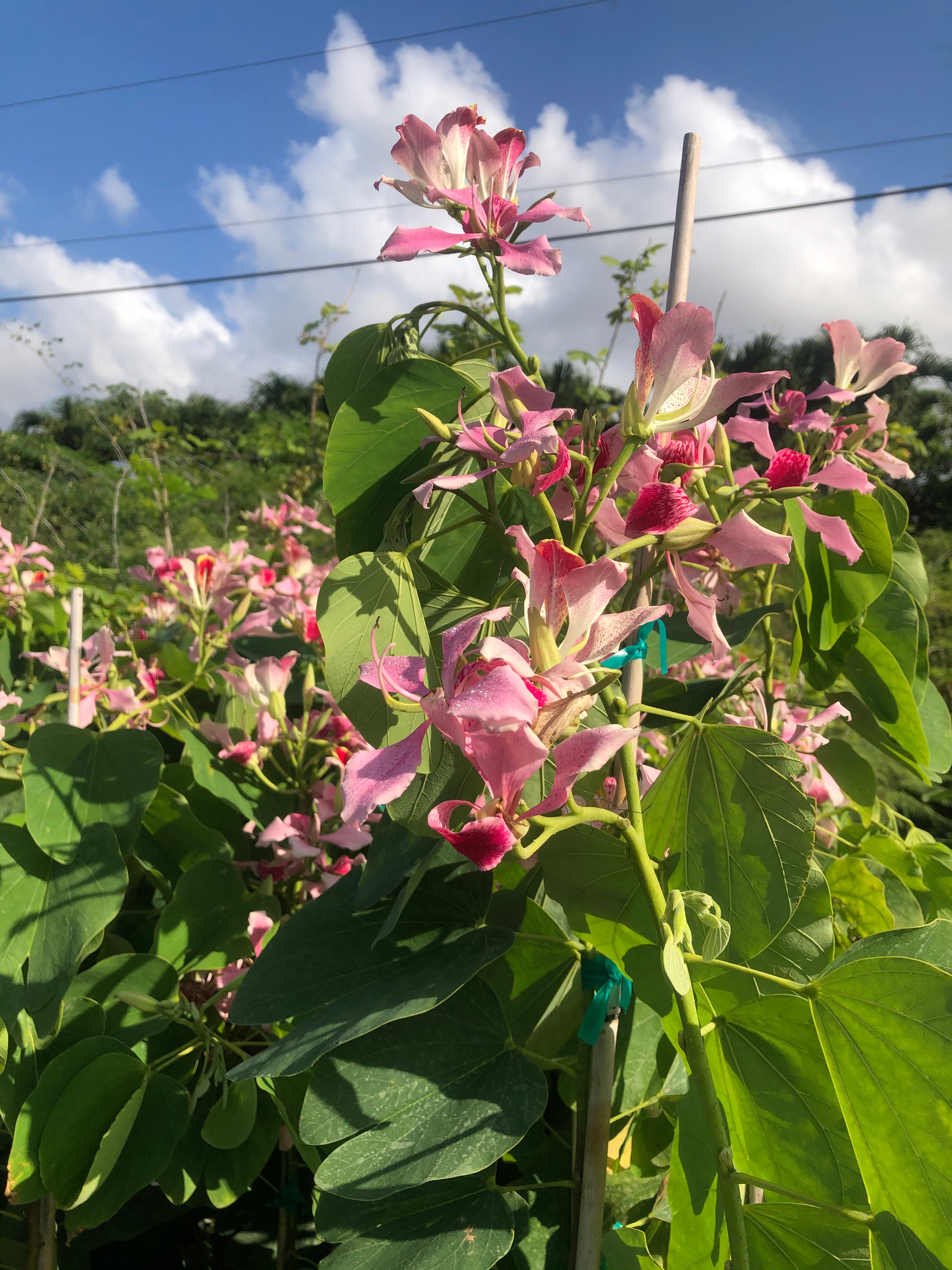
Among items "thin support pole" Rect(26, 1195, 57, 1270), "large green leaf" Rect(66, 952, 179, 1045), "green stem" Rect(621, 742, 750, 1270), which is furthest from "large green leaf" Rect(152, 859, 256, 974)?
"green stem" Rect(621, 742, 750, 1270)

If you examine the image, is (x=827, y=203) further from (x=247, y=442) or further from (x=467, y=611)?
(x=467, y=611)

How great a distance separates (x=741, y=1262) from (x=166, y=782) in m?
0.80

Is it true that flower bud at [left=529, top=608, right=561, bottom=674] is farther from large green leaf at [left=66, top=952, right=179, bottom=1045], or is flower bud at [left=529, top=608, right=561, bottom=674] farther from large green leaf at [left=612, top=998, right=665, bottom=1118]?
large green leaf at [left=66, top=952, right=179, bottom=1045]

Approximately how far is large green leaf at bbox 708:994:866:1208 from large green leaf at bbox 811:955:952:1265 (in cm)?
2

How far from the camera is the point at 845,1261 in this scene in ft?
1.50

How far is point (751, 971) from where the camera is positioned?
1.46 feet

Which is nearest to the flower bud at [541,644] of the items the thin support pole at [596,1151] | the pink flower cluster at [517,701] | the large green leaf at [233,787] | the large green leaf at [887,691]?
the pink flower cluster at [517,701]

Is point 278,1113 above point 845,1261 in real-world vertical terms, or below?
below

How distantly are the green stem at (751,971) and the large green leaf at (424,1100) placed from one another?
0.15 meters

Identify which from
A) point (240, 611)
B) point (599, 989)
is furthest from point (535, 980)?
point (240, 611)

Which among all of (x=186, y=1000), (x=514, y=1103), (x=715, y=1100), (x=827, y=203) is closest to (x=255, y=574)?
(x=186, y=1000)

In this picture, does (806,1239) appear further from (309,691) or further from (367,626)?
(309,691)

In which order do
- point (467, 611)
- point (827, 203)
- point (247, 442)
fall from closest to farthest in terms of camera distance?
1. point (467, 611)
2. point (827, 203)
3. point (247, 442)

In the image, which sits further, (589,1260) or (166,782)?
(166,782)
